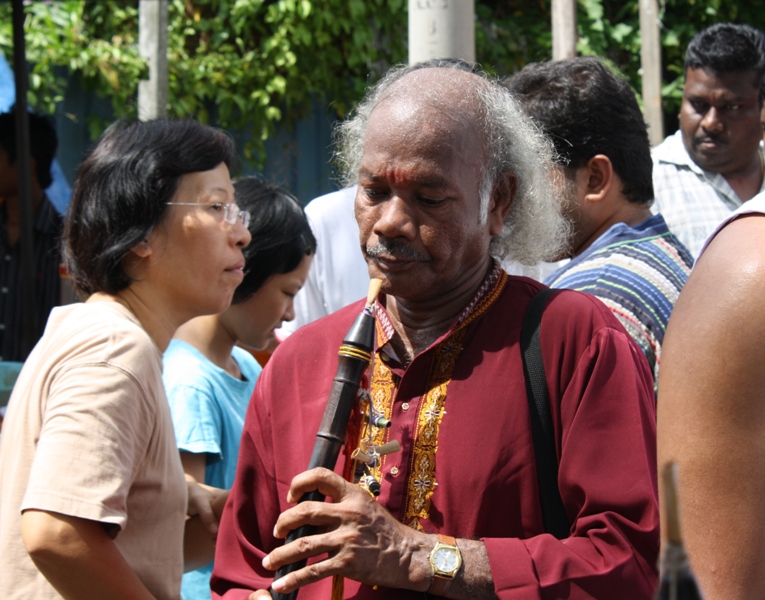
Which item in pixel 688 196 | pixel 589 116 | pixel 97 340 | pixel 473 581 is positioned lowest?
pixel 688 196

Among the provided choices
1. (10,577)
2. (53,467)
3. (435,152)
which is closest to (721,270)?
(435,152)

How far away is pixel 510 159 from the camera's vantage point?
215 centimetres

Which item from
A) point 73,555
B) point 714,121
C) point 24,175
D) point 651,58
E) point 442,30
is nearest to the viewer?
point 73,555

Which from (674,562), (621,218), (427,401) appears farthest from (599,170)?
(674,562)

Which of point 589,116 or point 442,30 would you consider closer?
point 589,116

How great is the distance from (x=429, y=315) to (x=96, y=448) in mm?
772

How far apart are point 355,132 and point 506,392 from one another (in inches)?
31.9

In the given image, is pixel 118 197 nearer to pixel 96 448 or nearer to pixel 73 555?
pixel 96 448

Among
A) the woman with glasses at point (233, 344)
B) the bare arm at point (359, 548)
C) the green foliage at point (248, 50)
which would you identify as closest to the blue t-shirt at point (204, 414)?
the woman with glasses at point (233, 344)

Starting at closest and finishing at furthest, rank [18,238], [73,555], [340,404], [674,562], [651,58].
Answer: [674,562] → [340,404] → [73,555] → [18,238] → [651,58]

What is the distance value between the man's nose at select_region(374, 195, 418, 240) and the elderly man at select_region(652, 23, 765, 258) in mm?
2931

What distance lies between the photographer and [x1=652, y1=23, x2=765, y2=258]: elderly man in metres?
4.61

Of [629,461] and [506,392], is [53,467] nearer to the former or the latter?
[506,392]

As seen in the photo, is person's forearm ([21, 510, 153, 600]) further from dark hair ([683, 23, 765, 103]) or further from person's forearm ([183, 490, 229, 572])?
dark hair ([683, 23, 765, 103])
